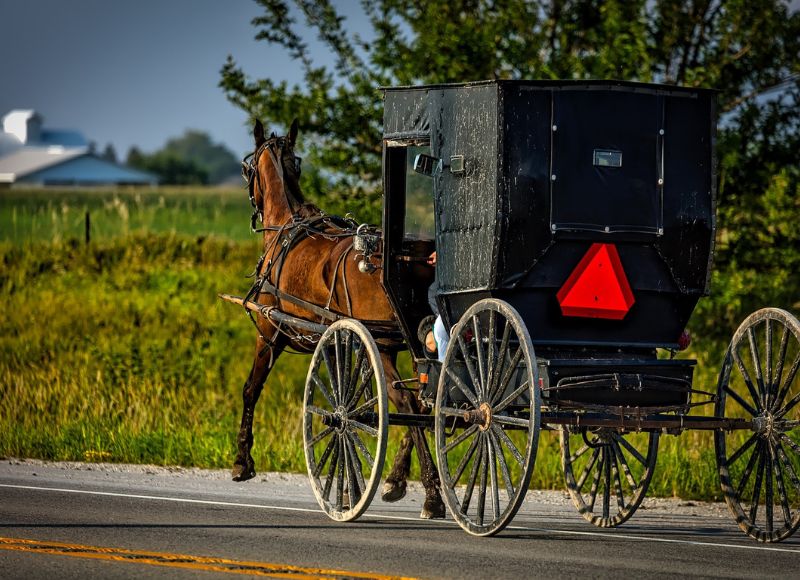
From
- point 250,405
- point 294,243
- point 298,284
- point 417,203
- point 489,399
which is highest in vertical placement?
point 417,203

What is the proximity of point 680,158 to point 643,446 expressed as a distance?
543 centimetres

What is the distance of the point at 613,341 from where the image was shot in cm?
901

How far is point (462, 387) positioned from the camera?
28.5 feet

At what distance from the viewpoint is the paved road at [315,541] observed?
7.43 meters

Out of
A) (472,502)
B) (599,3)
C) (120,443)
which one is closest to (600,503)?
(472,502)

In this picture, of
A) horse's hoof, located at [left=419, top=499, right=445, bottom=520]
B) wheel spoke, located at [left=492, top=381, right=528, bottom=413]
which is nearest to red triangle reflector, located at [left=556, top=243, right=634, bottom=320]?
wheel spoke, located at [left=492, top=381, right=528, bottom=413]

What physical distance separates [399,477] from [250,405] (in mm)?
2042

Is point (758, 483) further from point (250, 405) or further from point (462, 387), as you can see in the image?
point (250, 405)

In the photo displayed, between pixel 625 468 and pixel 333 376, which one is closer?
pixel 625 468

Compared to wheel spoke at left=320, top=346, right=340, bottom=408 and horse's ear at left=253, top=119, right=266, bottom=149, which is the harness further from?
wheel spoke at left=320, top=346, right=340, bottom=408

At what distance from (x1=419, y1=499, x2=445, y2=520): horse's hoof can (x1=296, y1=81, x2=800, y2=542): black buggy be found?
666 mm

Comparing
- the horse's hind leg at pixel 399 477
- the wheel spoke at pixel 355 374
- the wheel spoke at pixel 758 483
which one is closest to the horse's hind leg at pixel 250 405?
the horse's hind leg at pixel 399 477

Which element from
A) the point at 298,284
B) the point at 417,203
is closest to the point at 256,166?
the point at 298,284

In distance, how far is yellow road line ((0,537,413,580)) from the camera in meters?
7.25
